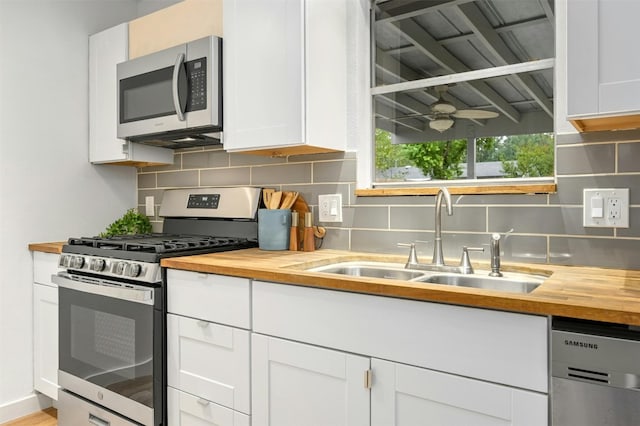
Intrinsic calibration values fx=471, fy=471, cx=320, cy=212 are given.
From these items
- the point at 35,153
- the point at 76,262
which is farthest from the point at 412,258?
the point at 35,153

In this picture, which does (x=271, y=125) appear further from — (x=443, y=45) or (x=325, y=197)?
(x=443, y=45)

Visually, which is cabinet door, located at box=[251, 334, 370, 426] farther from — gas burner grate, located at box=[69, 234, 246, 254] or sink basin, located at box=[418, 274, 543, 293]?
gas burner grate, located at box=[69, 234, 246, 254]

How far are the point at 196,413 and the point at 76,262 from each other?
0.91m

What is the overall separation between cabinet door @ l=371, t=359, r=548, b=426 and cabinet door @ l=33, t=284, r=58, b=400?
74.8 inches

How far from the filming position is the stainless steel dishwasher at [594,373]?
3.33 feet

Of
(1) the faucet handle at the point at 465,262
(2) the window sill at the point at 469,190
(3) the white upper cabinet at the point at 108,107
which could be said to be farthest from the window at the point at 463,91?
(3) the white upper cabinet at the point at 108,107

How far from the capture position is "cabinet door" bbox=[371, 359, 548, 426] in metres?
1.15

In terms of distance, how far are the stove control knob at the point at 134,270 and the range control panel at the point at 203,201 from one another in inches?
26.9

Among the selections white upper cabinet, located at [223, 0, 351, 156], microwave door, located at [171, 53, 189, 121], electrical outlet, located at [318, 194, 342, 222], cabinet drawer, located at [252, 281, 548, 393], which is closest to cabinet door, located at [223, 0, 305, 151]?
white upper cabinet, located at [223, 0, 351, 156]

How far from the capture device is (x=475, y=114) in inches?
78.9

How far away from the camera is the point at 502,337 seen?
1169mm

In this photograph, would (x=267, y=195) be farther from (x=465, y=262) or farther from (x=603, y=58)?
(x=603, y=58)

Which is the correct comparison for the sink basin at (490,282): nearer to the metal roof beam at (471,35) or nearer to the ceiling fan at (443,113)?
the ceiling fan at (443,113)

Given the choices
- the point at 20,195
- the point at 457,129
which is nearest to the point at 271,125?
the point at 457,129
